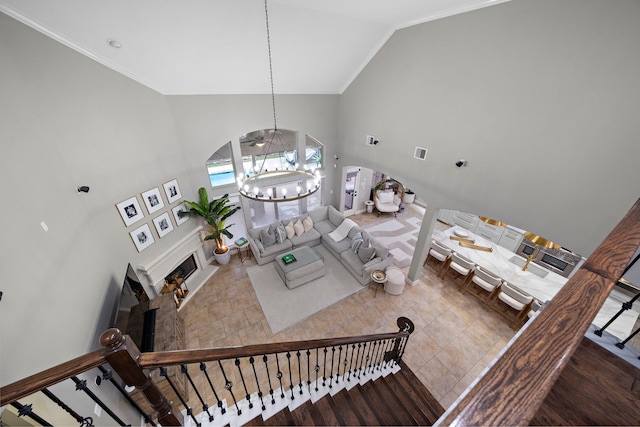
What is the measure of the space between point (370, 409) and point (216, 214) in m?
5.25

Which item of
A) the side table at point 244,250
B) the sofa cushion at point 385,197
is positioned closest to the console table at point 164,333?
the side table at point 244,250

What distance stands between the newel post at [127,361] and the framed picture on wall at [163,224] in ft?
14.2

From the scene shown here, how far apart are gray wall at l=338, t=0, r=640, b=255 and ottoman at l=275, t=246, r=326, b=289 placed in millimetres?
3123

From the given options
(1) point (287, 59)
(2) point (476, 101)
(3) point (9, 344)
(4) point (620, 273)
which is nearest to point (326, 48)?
(1) point (287, 59)

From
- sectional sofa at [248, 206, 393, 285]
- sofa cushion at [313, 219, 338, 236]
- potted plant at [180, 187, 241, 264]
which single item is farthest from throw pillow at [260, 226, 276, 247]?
sofa cushion at [313, 219, 338, 236]

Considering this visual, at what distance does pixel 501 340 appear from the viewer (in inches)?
192

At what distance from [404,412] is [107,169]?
223 inches

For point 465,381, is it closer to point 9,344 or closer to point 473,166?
point 473,166

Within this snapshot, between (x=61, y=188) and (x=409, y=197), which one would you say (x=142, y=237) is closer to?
(x=61, y=188)

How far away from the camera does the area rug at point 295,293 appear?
17.6ft

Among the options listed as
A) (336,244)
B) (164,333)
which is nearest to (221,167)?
(336,244)

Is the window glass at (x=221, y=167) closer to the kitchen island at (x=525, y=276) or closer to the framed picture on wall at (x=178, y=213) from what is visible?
the framed picture on wall at (x=178, y=213)

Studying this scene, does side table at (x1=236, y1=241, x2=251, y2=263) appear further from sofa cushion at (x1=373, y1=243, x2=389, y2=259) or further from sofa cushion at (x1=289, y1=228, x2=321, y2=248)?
sofa cushion at (x1=373, y1=243, x2=389, y2=259)

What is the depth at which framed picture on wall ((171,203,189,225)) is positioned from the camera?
219 inches
